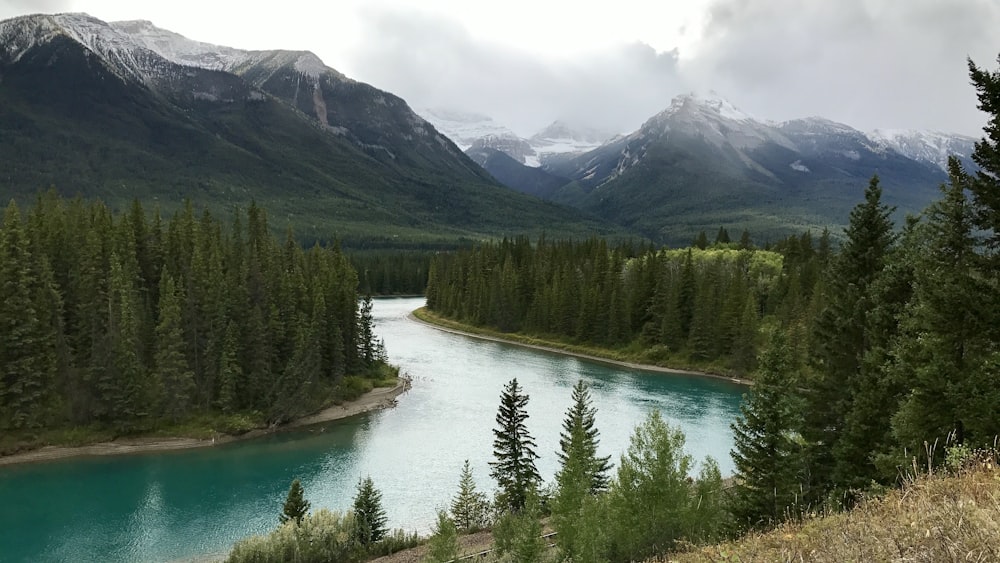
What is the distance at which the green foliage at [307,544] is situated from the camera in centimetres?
→ 3136

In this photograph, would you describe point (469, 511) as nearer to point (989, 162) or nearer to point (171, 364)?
point (989, 162)

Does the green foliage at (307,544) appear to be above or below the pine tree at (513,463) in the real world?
below

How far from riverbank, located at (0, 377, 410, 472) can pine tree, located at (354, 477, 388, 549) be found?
1109 inches

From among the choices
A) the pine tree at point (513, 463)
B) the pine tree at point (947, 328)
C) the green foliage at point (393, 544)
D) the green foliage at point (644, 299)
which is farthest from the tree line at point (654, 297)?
the pine tree at point (947, 328)

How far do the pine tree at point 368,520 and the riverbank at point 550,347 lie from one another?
203 feet

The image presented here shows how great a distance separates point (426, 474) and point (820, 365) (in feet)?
108

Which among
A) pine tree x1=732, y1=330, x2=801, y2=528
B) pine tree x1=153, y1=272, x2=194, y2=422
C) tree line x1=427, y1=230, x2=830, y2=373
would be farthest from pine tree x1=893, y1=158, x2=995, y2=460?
tree line x1=427, y1=230, x2=830, y2=373

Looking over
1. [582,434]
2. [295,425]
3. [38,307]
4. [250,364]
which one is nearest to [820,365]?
[582,434]

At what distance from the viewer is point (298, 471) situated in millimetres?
51594

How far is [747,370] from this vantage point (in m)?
88.6

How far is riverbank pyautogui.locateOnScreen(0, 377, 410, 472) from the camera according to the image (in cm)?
5244

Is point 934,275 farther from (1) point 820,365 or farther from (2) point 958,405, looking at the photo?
(1) point 820,365

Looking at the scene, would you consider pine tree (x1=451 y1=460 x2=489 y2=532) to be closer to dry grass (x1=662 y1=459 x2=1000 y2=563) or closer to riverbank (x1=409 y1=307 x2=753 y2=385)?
dry grass (x1=662 y1=459 x2=1000 y2=563)

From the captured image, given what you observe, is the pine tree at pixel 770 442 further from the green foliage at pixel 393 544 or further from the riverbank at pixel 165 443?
the riverbank at pixel 165 443
